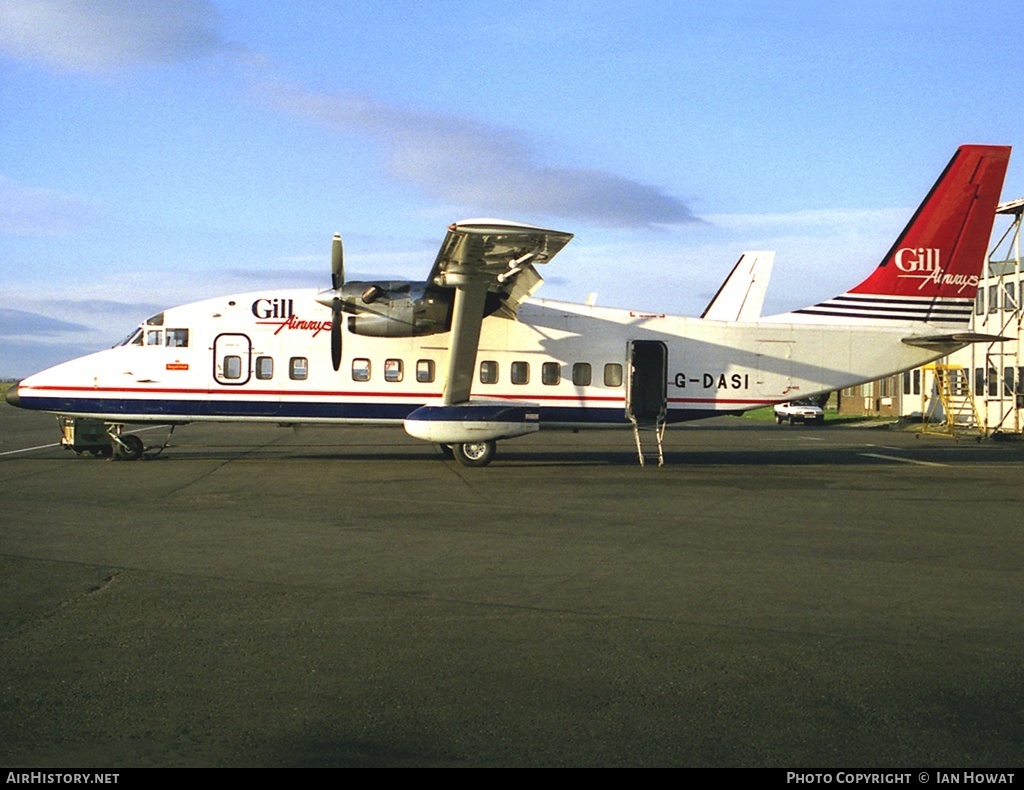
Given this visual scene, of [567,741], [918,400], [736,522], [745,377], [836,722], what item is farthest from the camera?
[918,400]

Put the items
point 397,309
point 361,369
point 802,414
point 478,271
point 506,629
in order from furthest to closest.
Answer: point 802,414 → point 361,369 → point 397,309 → point 478,271 → point 506,629

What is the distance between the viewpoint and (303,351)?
2002 cm

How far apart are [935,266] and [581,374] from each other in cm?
825

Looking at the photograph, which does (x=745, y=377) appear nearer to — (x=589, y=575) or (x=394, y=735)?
(x=589, y=575)

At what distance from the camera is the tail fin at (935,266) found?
2069 centimetres

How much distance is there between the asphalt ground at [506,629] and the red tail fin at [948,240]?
7648mm

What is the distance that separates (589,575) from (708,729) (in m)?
3.87

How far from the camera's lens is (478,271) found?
1803cm

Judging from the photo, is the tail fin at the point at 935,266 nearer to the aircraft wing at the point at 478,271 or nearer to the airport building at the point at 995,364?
the aircraft wing at the point at 478,271

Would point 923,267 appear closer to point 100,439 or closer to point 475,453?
point 475,453

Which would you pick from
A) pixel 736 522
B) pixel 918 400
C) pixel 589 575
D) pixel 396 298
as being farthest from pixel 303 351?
pixel 918 400

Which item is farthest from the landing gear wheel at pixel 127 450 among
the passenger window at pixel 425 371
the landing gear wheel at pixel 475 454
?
the landing gear wheel at pixel 475 454

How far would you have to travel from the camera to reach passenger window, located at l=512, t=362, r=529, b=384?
67.1ft

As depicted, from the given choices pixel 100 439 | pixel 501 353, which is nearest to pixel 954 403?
pixel 501 353
